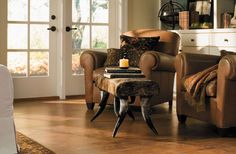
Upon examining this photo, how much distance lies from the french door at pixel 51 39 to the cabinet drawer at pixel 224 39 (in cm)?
157

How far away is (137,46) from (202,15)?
4.15ft

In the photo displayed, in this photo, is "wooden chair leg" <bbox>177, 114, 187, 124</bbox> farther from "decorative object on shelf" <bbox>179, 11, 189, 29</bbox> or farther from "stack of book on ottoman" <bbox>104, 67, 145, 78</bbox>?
"decorative object on shelf" <bbox>179, 11, 189, 29</bbox>

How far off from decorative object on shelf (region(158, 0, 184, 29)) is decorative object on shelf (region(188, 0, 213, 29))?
1.13 feet

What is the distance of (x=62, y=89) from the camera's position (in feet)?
18.2

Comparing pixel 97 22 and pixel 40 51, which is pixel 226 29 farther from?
pixel 40 51

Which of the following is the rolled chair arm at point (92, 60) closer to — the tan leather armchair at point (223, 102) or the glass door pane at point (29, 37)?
the glass door pane at point (29, 37)

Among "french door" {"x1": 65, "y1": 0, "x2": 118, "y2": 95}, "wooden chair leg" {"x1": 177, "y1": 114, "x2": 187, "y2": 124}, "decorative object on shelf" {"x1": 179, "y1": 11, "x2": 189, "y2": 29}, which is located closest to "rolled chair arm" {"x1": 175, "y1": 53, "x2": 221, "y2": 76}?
"wooden chair leg" {"x1": 177, "y1": 114, "x2": 187, "y2": 124}

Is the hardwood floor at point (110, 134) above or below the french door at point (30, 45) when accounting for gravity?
below

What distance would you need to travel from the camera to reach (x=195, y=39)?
5184 mm

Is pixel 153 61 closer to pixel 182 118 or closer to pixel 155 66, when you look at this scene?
pixel 155 66

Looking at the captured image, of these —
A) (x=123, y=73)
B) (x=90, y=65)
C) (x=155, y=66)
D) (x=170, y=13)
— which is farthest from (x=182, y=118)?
(x=170, y=13)

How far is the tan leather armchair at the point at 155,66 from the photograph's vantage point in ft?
14.1

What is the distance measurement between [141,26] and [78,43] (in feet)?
3.48

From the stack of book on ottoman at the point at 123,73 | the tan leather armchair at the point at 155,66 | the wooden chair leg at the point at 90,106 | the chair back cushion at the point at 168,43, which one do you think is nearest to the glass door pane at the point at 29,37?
the tan leather armchair at the point at 155,66
